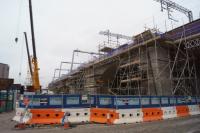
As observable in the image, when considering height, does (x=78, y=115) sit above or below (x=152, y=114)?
above

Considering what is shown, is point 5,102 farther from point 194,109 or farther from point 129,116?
point 194,109

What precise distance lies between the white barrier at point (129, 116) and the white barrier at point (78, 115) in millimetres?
2095

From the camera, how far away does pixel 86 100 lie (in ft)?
44.8

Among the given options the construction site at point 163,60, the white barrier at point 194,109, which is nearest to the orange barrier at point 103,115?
the construction site at point 163,60

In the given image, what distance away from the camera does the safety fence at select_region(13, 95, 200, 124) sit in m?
12.1

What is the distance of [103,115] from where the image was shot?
12625 mm

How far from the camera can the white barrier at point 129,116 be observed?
12.4 m

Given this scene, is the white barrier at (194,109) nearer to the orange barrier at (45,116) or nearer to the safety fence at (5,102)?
the orange barrier at (45,116)

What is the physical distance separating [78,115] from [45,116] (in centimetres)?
212

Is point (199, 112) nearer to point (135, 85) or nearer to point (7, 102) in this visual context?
point (135, 85)

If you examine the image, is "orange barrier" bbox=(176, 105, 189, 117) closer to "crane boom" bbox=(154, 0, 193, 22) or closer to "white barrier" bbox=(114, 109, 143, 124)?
"white barrier" bbox=(114, 109, 143, 124)

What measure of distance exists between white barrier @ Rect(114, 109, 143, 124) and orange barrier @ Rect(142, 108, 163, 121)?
1.21ft

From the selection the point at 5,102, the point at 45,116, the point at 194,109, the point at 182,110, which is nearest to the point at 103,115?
the point at 45,116

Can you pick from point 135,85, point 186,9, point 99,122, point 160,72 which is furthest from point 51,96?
point 186,9
